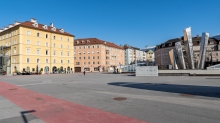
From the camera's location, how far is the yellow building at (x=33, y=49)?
2056 inches

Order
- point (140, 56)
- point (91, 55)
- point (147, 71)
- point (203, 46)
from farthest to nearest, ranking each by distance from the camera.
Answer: point (140, 56) → point (91, 55) → point (147, 71) → point (203, 46)

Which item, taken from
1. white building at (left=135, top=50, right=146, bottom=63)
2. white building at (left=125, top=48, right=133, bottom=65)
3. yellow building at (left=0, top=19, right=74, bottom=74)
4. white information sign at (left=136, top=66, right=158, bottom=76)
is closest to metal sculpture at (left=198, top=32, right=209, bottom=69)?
white information sign at (left=136, top=66, right=158, bottom=76)

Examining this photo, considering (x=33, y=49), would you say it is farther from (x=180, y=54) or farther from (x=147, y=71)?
(x=180, y=54)

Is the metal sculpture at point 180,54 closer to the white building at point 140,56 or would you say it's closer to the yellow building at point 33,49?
the yellow building at point 33,49

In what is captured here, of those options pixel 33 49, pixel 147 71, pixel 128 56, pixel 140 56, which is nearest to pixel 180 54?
pixel 147 71

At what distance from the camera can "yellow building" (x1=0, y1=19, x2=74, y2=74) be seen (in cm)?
5222

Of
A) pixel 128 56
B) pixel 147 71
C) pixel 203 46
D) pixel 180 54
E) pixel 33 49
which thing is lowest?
pixel 147 71

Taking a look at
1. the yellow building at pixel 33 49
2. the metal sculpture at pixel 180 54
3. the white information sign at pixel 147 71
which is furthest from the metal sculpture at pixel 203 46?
the yellow building at pixel 33 49

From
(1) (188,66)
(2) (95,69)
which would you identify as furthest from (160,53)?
(1) (188,66)

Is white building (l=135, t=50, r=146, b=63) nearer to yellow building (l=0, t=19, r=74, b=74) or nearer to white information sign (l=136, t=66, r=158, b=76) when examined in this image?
yellow building (l=0, t=19, r=74, b=74)

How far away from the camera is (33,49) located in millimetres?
55375

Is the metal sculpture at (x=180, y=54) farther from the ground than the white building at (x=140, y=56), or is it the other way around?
the white building at (x=140, y=56)

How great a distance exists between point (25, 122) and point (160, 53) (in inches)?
3916

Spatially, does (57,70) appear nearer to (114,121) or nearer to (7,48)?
(7,48)
